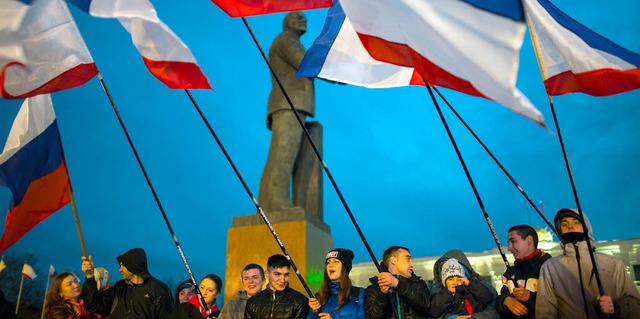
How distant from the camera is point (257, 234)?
30.9ft

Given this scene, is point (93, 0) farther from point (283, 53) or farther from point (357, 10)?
point (283, 53)

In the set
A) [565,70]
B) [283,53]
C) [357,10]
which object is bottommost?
[565,70]

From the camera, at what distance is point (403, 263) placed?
4.93m

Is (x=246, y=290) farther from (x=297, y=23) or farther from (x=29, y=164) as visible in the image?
(x=297, y=23)

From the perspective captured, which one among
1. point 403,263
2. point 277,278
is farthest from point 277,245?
point 403,263

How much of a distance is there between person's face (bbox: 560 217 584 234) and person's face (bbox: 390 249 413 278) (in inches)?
48.5

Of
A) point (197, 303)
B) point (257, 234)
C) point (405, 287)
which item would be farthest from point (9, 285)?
point (405, 287)

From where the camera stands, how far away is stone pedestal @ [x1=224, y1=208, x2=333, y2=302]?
8.98 m

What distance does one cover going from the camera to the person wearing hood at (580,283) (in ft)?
Result: 13.5

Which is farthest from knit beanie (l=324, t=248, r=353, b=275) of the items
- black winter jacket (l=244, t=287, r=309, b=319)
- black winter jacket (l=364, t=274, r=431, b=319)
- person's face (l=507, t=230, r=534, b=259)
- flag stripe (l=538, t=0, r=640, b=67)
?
flag stripe (l=538, t=0, r=640, b=67)

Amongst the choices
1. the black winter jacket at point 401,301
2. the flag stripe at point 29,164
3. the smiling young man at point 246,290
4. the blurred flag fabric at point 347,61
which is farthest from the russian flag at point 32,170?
the black winter jacket at point 401,301

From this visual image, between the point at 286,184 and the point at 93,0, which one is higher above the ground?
the point at 93,0

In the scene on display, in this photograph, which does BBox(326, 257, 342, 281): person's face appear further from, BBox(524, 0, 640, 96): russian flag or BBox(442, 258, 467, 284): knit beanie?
BBox(524, 0, 640, 96): russian flag

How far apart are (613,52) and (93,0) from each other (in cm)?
435
